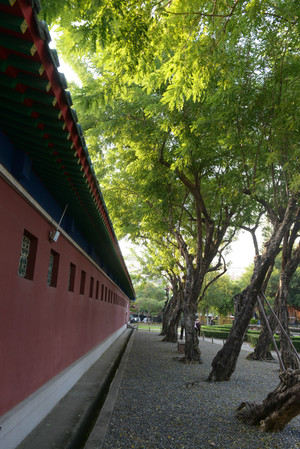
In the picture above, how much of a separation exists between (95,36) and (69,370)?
256 inches

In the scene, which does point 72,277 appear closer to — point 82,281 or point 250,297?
point 82,281

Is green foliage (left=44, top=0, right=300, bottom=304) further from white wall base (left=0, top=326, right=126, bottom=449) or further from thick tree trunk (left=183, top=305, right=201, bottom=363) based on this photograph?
white wall base (left=0, top=326, right=126, bottom=449)

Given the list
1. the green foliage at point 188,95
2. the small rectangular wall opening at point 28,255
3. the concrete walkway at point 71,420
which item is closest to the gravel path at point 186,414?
the concrete walkway at point 71,420

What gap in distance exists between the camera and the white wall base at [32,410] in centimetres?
356

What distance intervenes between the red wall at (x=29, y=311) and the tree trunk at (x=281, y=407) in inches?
137

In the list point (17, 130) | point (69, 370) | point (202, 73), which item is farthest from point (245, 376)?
point (17, 130)

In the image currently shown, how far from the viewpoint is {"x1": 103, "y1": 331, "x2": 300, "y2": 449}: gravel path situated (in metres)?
4.29

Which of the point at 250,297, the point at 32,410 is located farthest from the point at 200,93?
the point at 32,410

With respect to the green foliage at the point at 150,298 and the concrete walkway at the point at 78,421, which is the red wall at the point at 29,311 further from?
the green foliage at the point at 150,298

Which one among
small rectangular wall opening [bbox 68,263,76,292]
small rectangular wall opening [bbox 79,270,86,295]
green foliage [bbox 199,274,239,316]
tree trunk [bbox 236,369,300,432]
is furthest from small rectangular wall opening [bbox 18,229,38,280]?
green foliage [bbox 199,274,239,316]

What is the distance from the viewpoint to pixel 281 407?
4430mm

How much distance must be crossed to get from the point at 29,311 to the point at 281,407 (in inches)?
151

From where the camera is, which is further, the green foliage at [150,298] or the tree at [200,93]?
the green foliage at [150,298]

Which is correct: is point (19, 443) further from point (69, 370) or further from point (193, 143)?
point (193, 143)
